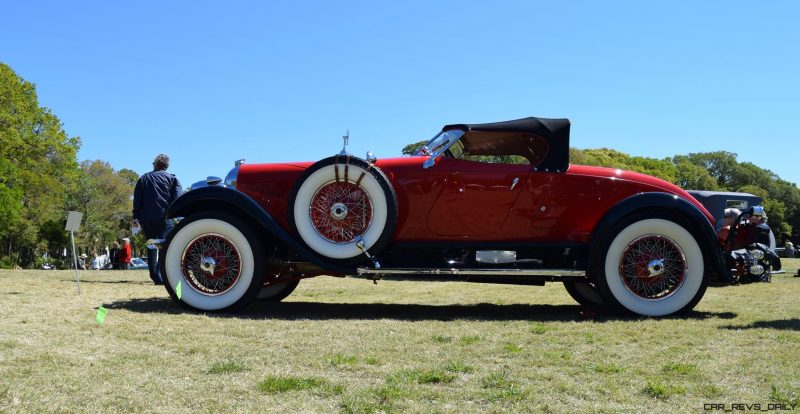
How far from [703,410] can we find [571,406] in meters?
0.60

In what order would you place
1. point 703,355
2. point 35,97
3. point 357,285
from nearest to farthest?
point 703,355 → point 357,285 → point 35,97

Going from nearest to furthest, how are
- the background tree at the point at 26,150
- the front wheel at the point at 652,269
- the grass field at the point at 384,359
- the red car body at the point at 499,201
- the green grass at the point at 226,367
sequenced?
1. the grass field at the point at 384,359
2. the green grass at the point at 226,367
3. the front wheel at the point at 652,269
4. the red car body at the point at 499,201
5. the background tree at the point at 26,150

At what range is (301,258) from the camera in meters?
6.46

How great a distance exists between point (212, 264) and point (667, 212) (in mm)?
4586

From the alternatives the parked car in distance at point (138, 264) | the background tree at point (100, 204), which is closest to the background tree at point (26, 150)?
the parked car in distance at point (138, 264)

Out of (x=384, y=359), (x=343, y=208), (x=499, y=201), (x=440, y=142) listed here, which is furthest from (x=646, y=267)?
(x=384, y=359)

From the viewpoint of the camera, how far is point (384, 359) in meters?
4.04

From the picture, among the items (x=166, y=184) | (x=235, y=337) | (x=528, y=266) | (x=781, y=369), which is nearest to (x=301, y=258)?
(x=235, y=337)

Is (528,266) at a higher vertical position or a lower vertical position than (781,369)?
higher

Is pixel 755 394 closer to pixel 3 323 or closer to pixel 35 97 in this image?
pixel 3 323

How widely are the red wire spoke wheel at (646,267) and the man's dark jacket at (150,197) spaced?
5.87 metres

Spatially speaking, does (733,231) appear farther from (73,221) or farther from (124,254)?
(124,254)

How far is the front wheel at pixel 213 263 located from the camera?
20.4ft

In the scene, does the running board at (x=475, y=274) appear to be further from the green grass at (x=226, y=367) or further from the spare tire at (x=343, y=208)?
the green grass at (x=226, y=367)
